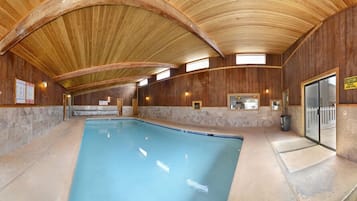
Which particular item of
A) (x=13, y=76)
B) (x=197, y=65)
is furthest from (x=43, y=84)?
(x=197, y=65)

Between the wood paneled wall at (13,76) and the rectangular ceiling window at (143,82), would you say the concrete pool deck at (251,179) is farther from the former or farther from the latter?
the rectangular ceiling window at (143,82)

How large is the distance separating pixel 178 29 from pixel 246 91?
15.1 feet

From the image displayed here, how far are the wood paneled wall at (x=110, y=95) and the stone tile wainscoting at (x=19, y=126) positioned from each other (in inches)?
319

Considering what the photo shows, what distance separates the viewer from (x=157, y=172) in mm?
3461

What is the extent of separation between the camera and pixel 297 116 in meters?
5.79

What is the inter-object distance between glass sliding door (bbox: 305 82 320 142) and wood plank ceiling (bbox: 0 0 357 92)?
1683 millimetres

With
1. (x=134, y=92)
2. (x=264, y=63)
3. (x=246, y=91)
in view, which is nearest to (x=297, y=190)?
(x=246, y=91)

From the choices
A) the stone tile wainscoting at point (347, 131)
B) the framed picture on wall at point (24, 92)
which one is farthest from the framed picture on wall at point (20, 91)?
the stone tile wainscoting at point (347, 131)

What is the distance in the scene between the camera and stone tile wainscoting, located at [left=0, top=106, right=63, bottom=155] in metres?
3.79

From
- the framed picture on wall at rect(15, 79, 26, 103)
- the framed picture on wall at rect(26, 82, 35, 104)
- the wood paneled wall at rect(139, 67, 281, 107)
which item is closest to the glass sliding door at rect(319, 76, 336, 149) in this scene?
the wood paneled wall at rect(139, 67, 281, 107)

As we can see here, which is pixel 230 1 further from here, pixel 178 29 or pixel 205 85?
pixel 205 85

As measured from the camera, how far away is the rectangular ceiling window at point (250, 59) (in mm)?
7863

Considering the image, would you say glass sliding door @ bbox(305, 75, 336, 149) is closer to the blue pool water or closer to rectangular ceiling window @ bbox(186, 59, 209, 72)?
the blue pool water

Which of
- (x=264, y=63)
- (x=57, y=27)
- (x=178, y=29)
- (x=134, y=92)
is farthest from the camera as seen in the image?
(x=134, y=92)
